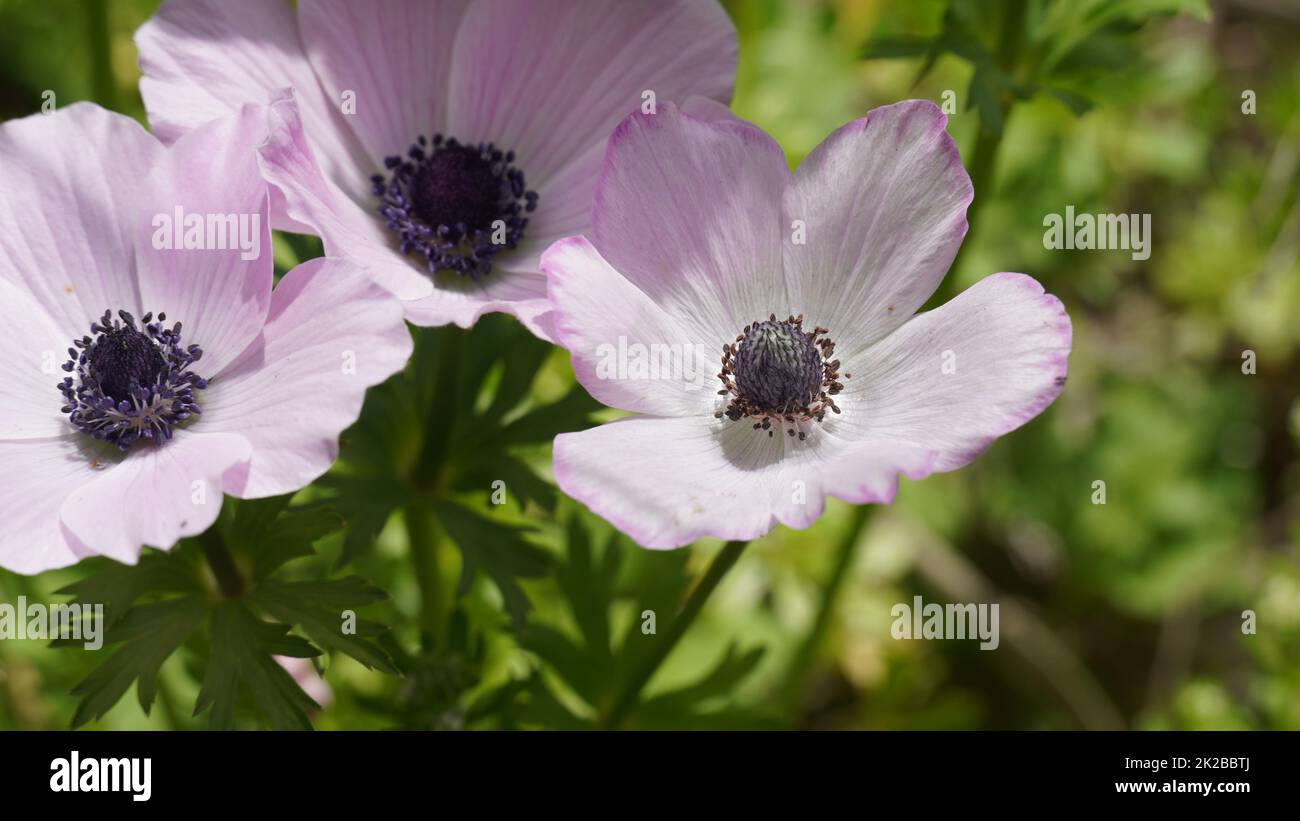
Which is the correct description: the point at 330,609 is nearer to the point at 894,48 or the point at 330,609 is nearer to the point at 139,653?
the point at 139,653

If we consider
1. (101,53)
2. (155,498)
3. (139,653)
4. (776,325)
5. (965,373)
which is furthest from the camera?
(101,53)

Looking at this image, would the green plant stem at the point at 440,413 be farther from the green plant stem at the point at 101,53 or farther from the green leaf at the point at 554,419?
the green plant stem at the point at 101,53

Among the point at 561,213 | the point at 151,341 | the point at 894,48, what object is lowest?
the point at 151,341

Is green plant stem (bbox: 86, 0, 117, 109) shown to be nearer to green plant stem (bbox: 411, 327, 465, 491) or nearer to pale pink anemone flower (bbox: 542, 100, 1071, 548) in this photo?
green plant stem (bbox: 411, 327, 465, 491)

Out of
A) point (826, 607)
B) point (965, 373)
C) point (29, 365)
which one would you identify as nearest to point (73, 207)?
point (29, 365)

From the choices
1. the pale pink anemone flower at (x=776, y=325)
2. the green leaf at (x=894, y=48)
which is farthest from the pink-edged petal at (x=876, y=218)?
the green leaf at (x=894, y=48)

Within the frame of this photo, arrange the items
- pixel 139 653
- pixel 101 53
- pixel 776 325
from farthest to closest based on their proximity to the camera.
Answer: pixel 101 53 → pixel 776 325 → pixel 139 653
